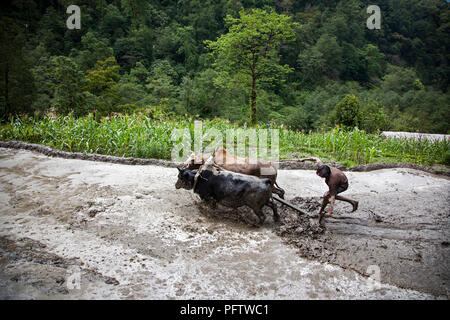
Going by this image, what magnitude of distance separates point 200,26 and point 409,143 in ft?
140

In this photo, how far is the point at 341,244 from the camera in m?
2.62

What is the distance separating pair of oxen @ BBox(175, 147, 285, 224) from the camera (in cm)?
284

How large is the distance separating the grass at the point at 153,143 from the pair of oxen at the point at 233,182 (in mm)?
3157

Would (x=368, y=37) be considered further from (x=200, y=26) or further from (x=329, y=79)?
(x=200, y=26)

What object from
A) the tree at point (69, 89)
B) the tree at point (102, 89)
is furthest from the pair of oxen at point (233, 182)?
the tree at point (102, 89)

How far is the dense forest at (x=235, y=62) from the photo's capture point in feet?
49.5

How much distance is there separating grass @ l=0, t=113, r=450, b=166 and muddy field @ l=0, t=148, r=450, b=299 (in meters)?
2.11

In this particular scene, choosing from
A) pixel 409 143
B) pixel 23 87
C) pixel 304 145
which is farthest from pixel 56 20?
pixel 409 143

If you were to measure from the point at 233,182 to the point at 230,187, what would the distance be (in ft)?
0.22

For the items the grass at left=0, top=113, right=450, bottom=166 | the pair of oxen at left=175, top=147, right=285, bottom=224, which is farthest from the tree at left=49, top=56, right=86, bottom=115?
the pair of oxen at left=175, top=147, right=285, bottom=224

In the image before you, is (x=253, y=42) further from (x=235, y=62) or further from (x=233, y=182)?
(x=233, y=182)

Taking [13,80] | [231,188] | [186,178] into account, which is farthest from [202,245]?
[13,80]

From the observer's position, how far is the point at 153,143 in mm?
6156

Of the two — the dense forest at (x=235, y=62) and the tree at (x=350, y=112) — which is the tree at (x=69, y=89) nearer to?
the dense forest at (x=235, y=62)
